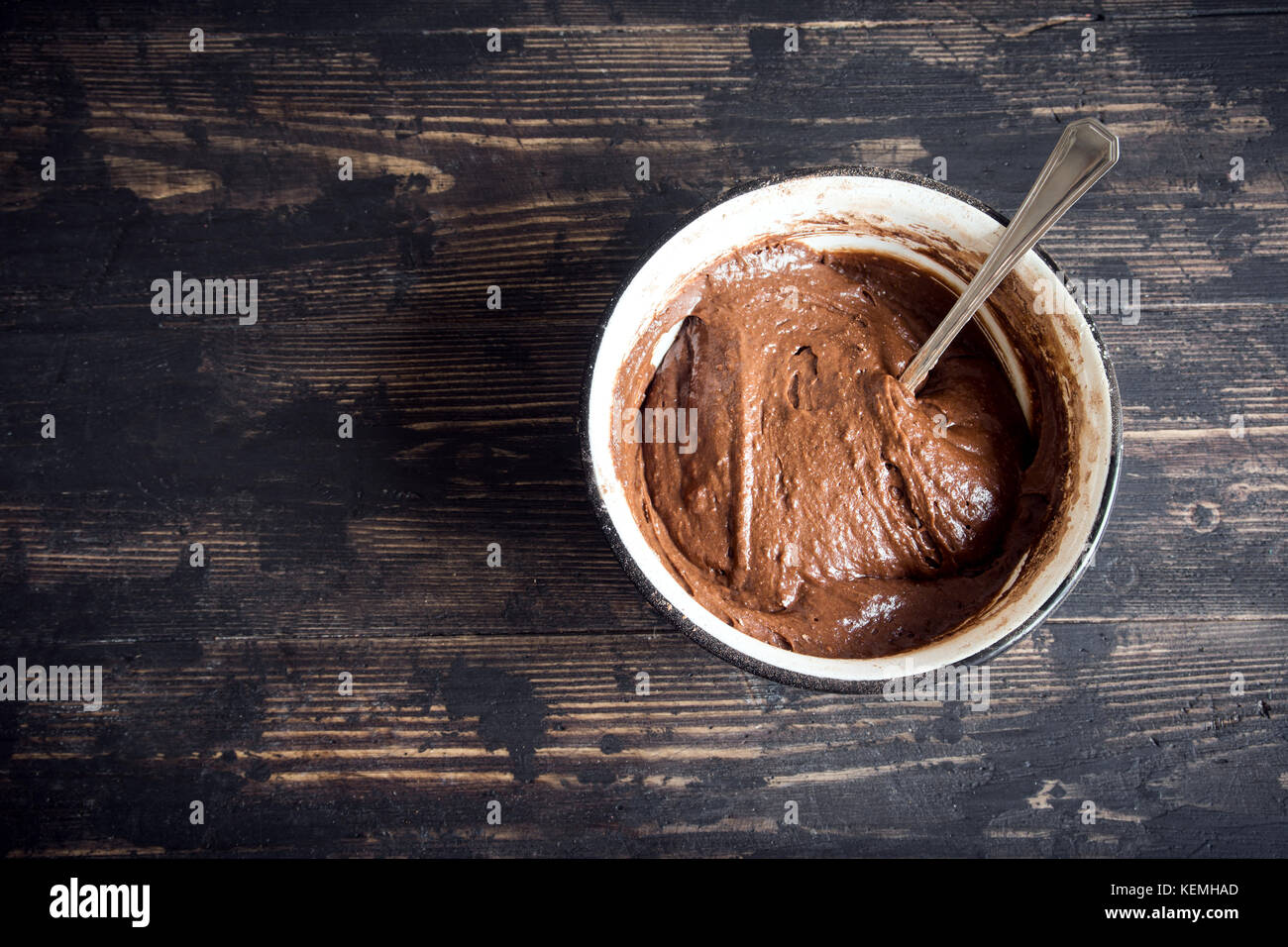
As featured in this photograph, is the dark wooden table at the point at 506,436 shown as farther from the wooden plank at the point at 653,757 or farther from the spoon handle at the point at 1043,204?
the spoon handle at the point at 1043,204

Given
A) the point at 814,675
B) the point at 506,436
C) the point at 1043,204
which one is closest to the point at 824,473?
the point at 814,675

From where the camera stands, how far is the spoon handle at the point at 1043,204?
3.80 ft

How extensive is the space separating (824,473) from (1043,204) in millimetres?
544

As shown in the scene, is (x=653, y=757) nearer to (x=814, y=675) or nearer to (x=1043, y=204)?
(x=814, y=675)

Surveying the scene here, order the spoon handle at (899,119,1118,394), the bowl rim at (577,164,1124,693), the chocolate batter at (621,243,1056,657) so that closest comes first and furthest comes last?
the spoon handle at (899,119,1118,394) < the bowl rim at (577,164,1124,693) < the chocolate batter at (621,243,1056,657)

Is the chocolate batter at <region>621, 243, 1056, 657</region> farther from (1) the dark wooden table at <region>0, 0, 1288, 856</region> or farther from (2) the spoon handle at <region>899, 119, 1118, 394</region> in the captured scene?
(1) the dark wooden table at <region>0, 0, 1288, 856</region>

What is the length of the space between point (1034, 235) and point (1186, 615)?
3.71 ft

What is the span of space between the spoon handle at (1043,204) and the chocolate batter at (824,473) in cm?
14

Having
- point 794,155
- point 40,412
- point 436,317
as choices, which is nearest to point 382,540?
point 436,317

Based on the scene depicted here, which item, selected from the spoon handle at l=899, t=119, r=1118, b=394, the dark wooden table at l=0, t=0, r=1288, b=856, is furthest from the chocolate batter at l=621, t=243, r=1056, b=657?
the dark wooden table at l=0, t=0, r=1288, b=856

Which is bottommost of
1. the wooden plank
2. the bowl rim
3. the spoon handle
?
the wooden plank

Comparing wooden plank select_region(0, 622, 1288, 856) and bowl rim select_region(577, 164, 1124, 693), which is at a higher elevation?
bowl rim select_region(577, 164, 1124, 693)

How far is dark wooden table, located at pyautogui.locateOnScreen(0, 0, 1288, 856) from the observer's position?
1.93 metres

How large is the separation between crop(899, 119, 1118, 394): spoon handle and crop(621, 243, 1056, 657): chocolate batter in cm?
14
